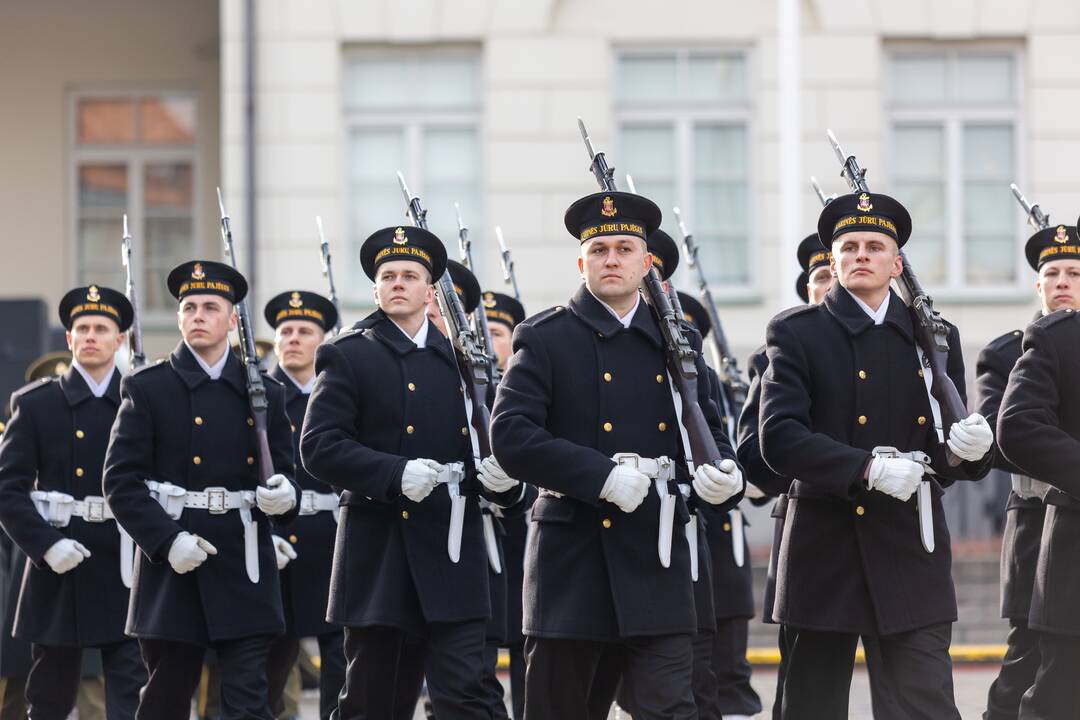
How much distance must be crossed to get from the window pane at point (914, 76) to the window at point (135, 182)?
6.47m

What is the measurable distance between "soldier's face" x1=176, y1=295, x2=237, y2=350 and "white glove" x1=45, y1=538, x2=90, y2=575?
1115mm

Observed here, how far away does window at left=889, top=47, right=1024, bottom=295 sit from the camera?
51.6ft

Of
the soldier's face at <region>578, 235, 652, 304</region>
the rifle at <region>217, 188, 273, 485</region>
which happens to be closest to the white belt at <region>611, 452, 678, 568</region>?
the soldier's face at <region>578, 235, 652, 304</region>

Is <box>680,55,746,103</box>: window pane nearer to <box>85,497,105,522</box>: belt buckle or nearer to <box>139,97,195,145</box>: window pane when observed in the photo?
<box>139,97,195,145</box>: window pane

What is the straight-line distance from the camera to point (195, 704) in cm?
1137

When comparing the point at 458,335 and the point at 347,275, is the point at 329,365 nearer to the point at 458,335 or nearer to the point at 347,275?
the point at 458,335

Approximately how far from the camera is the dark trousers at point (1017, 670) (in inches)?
324

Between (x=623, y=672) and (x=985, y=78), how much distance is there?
9.90m

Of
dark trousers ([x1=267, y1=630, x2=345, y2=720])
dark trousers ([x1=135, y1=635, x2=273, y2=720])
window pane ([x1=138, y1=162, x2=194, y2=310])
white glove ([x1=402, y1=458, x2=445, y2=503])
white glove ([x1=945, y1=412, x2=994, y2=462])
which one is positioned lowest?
dark trousers ([x1=267, y1=630, x2=345, y2=720])

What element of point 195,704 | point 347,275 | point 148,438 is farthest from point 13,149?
point 148,438

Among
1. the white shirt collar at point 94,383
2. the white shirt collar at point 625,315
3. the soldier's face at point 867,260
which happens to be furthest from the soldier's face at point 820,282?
the white shirt collar at point 94,383

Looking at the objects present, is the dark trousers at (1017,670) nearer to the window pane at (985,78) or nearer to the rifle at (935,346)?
the rifle at (935,346)

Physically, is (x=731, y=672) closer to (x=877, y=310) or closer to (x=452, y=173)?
(x=877, y=310)

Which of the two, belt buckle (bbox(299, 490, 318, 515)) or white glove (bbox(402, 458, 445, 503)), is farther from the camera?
belt buckle (bbox(299, 490, 318, 515))
